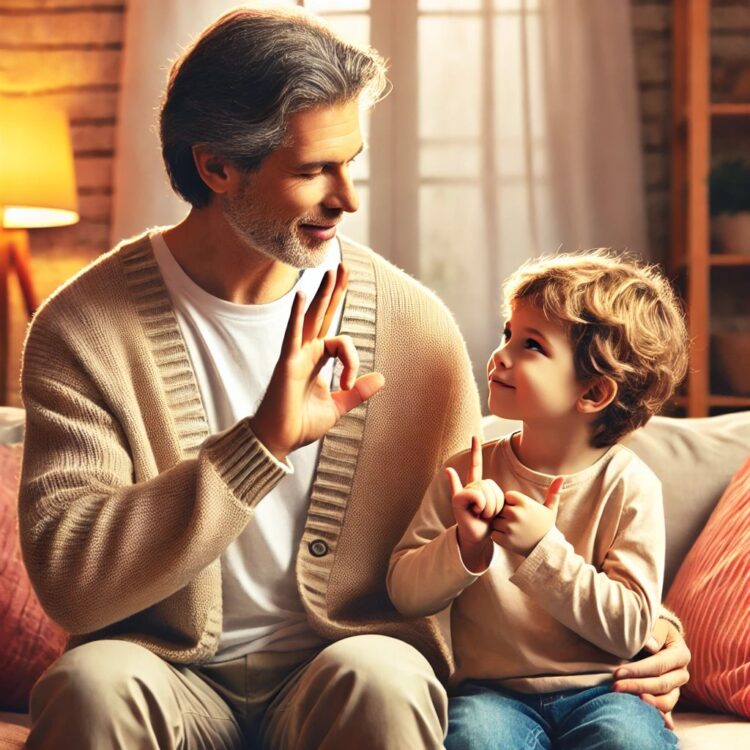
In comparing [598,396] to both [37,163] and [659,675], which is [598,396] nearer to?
[659,675]

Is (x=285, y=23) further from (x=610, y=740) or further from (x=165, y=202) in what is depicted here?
(x=165, y=202)

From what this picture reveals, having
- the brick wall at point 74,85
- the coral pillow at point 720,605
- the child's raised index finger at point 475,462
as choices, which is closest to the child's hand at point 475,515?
the child's raised index finger at point 475,462

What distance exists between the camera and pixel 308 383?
132cm

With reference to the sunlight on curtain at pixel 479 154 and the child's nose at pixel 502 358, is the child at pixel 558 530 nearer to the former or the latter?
the child's nose at pixel 502 358

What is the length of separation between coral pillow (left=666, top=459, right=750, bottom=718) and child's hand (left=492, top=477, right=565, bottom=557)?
1.25 feet

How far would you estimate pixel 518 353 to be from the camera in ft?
4.85

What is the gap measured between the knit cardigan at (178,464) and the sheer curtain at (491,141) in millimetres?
1669

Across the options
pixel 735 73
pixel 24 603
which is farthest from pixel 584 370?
pixel 735 73

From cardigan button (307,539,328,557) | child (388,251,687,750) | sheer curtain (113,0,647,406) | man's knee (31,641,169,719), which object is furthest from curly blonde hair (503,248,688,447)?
sheer curtain (113,0,647,406)

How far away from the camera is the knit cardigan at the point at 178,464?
1321 mm

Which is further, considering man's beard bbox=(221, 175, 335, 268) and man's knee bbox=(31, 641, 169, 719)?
man's beard bbox=(221, 175, 335, 268)

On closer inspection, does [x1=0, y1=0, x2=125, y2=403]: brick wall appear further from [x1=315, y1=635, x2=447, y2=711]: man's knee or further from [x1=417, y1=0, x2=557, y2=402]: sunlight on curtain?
[x1=315, y1=635, x2=447, y2=711]: man's knee

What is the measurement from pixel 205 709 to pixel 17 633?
1.48 feet

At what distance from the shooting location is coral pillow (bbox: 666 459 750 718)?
1.57m
